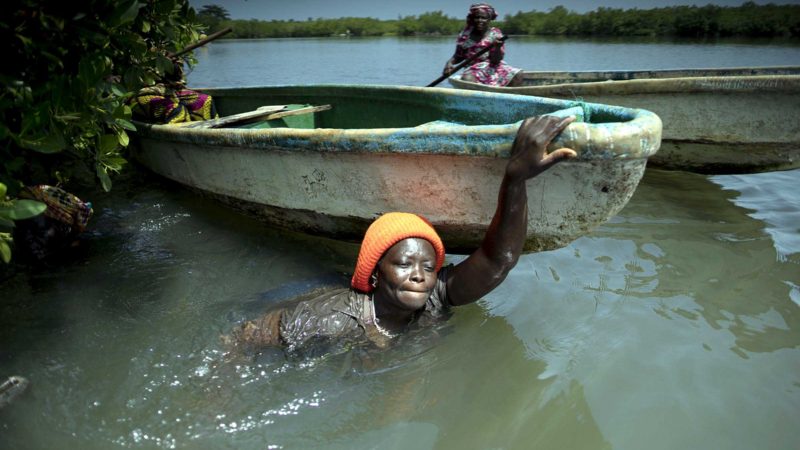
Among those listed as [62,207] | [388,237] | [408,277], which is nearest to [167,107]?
[62,207]

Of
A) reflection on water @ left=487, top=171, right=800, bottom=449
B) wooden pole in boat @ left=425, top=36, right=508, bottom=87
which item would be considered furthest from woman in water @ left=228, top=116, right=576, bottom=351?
wooden pole in boat @ left=425, top=36, right=508, bottom=87

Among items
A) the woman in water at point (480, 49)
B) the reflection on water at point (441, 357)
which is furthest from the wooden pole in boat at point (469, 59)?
the reflection on water at point (441, 357)

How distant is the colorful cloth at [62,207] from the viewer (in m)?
3.46

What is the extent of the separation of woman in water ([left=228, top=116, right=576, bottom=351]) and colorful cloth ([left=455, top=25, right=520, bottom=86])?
16.1 feet

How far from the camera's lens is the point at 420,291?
258cm

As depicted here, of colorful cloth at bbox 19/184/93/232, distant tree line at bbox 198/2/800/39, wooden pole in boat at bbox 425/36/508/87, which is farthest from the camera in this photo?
distant tree line at bbox 198/2/800/39

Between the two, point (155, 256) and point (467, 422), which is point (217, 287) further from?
point (467, 422)

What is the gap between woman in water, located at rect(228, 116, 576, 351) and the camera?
7.61ft

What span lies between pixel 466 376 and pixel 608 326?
2.87ft

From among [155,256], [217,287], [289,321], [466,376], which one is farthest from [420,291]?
[155,256]

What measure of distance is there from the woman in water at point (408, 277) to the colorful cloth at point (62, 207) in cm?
162

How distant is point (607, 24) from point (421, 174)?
38.6 meters

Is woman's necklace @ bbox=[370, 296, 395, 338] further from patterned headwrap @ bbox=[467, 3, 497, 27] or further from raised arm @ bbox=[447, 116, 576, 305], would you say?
patterned headwrap @ bbox=[467, 3, 497, 27]

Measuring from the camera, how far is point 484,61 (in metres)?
7.35
